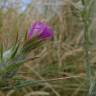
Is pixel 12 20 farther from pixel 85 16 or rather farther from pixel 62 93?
pixel 85 16

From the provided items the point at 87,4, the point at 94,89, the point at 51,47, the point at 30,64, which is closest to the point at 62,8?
the point at 51,47

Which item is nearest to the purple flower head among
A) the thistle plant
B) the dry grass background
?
the thistle plant

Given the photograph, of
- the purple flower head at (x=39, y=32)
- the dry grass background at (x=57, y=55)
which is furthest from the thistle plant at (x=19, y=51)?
the dry grass background at (x=57, y=55)

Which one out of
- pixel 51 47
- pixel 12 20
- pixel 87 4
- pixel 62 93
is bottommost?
pixel 62 93

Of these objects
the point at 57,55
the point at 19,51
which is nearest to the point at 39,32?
the point at 19,51

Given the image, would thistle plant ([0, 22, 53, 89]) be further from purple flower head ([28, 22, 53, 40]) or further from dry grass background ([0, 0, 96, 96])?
dry grass background ([0, 0, 96, 96])

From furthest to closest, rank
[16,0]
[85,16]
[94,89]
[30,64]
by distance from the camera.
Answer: [16,0] → [30,64] → [85,16] → [94,89]

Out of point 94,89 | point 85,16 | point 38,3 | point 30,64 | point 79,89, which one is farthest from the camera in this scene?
point 38,3
